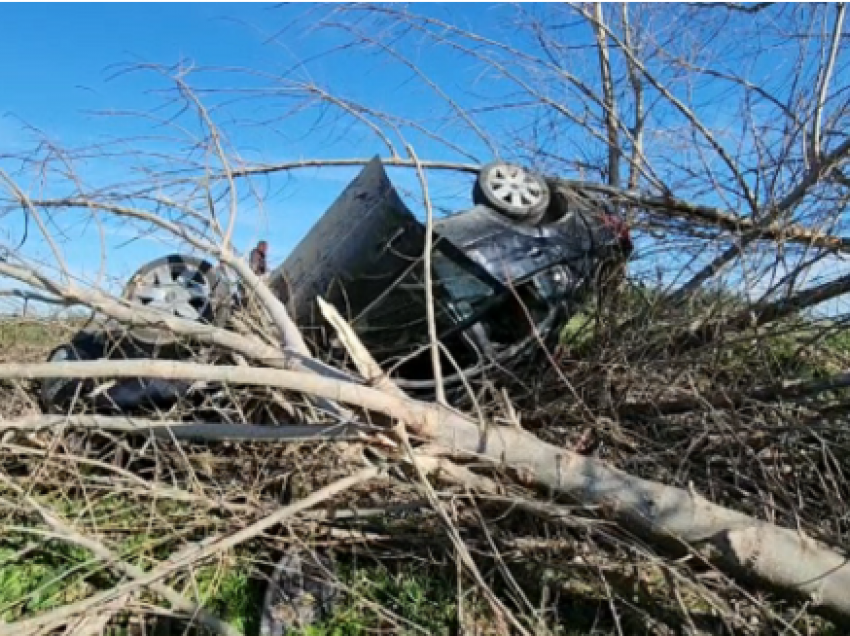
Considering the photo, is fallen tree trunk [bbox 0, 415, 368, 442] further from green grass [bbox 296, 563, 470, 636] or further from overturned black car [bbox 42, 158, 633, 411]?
green grass [bbox 296, 563, 470, 636]

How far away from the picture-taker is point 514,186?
14.9 feet

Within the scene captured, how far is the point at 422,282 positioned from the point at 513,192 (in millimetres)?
768

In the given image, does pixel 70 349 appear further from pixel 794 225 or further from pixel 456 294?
pixel 794 225

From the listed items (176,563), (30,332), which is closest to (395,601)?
(176,563)

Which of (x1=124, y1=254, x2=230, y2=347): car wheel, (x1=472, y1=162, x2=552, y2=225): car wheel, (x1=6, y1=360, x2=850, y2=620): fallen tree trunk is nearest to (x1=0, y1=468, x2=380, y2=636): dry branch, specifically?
(x1=6, y1=360, x2=850, y2=620): fallen tree trunk

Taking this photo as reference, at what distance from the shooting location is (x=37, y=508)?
10.8 ft

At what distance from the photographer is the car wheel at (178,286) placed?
446cm

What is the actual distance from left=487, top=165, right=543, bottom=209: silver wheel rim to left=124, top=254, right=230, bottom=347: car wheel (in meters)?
1.37

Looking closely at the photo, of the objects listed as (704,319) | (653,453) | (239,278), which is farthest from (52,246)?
(704,319)

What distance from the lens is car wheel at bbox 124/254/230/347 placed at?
4.46 meters

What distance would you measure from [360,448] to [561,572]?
0.86 m

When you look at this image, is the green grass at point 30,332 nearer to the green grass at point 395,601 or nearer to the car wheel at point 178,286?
the car wheel at point 178,286

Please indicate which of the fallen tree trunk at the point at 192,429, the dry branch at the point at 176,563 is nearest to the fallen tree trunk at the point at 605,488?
the fallen tree trunk at the point at 192,429

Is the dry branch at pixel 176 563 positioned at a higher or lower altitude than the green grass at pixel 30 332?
lower
